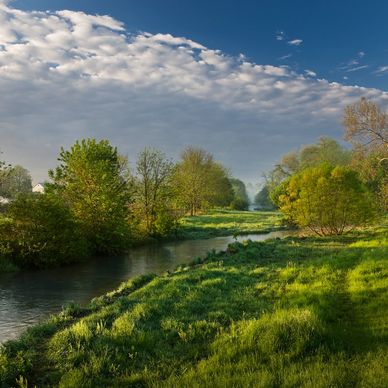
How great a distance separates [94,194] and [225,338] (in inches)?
1101

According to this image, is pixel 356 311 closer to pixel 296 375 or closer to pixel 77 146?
pixel 296 375

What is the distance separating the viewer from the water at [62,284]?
50.0ft

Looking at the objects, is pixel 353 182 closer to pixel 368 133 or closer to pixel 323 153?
pixel 368 133

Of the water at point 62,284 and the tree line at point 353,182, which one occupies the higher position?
the tree line at point 353,182

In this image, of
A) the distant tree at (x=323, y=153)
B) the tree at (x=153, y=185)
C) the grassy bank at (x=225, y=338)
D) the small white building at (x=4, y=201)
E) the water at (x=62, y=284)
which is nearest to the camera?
the grassy bank at (x=225, y=338)

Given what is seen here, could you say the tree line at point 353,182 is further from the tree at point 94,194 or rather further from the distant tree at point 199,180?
the distant tree at point 199,180

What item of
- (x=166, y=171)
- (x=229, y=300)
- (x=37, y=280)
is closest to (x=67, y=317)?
(x=229, y=300)

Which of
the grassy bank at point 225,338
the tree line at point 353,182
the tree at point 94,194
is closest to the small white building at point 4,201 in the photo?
the tree at point 94,194

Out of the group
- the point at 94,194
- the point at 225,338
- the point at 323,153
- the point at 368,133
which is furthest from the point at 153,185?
the point at 323,153

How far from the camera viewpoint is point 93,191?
3566cm

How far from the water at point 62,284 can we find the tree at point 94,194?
2236 millimetres

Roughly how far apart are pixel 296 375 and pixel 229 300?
6.51 m

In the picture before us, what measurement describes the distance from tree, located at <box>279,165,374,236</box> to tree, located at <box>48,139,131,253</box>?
16.8 meters

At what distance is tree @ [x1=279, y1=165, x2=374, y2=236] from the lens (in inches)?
1275
